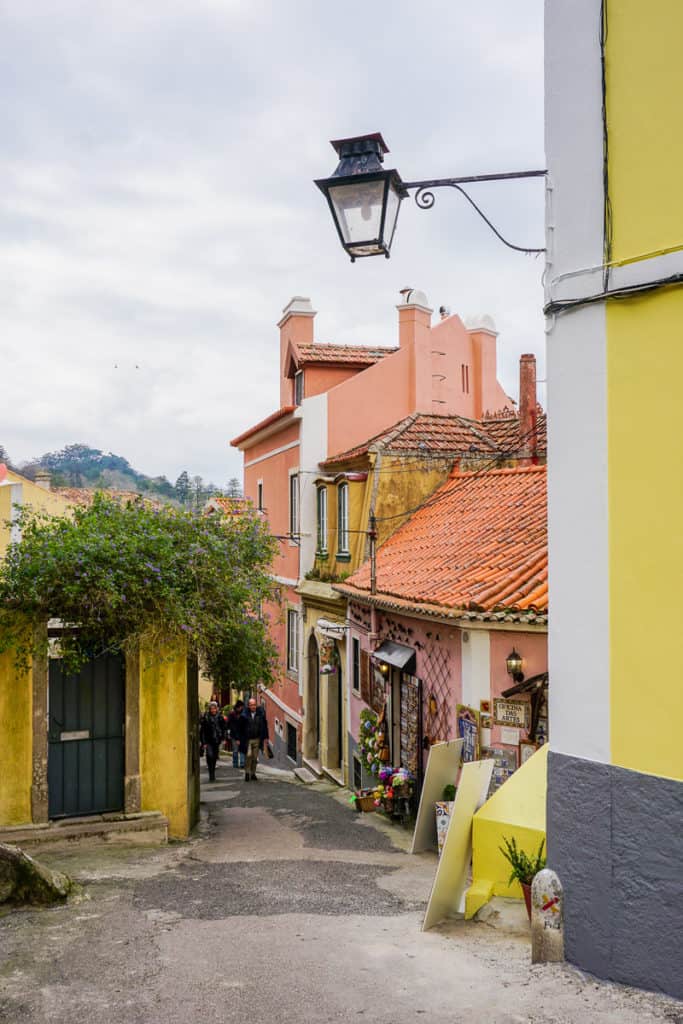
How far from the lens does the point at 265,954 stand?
5883 millimetres

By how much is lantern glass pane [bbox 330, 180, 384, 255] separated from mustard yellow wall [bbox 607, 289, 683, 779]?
1.43 meters

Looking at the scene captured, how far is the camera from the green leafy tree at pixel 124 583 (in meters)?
9.51

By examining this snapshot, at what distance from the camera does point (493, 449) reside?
1878 cm

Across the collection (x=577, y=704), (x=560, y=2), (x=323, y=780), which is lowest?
(x=323, y=780)

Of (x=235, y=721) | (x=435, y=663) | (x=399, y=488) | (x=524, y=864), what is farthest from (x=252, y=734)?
(x=524, y=864)

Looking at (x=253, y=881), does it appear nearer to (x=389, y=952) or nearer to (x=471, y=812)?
(x=471, y=812)

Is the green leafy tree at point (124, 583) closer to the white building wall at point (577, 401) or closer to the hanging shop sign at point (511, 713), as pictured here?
the hanging shop sign at point (511, 713)

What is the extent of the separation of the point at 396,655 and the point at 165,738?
14.2 ft

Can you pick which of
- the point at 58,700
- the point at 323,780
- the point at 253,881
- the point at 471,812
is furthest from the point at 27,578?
the point at 323,780

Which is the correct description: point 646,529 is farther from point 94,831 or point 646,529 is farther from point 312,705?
point 312,705

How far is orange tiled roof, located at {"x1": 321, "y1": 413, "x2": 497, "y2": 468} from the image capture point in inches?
715

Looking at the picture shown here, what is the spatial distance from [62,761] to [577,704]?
6803mm

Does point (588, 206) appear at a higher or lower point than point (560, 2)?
lower

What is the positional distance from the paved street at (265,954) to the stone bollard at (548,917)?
0.09 m
